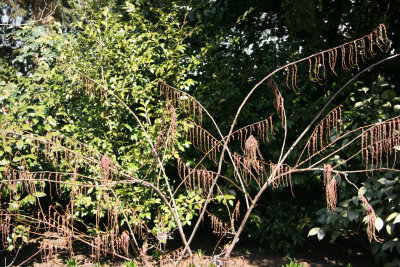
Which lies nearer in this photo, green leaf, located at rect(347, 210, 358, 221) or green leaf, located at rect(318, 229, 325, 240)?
green leaf, located at rect(347, 210, 358, 221)

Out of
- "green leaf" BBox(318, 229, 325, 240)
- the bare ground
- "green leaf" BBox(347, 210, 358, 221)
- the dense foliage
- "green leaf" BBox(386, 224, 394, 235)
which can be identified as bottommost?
the bare ground

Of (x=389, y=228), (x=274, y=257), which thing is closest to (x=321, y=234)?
(x=389, y=228)

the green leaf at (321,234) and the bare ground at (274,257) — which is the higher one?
the green leaf at (321,234)

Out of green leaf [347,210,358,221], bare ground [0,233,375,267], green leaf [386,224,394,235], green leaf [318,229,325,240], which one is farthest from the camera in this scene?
bare ground [0,233,375,267]

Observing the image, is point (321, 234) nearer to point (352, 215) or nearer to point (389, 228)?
point (352, 215)

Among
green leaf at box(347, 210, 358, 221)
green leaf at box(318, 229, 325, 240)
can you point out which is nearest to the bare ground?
green leaf at box(318, 229, 325, 240)

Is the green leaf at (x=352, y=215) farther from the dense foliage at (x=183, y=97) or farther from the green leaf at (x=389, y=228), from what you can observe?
the green leaf at (x=389, y=228)

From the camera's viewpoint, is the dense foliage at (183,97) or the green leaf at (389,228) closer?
the green leaf at (389,228)

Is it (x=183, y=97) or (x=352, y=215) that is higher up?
(x=183, y=97)

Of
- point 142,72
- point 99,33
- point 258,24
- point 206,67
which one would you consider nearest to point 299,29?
point 258,24

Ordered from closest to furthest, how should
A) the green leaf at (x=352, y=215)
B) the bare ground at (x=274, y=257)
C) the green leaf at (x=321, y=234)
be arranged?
the green leaf at (x=352, y=215), the green leaf at (x=321, y=234), the bare ground at (x=274, y=257)

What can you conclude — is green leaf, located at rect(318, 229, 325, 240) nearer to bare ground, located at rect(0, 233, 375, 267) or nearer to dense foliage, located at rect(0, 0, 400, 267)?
dense foliage, located at rect(0, 0, 400, 267)

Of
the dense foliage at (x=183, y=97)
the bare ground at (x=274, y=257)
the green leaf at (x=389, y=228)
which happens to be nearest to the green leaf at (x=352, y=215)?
the dense foliage at (x=183, y=97)

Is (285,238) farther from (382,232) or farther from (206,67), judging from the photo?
(206,67)
